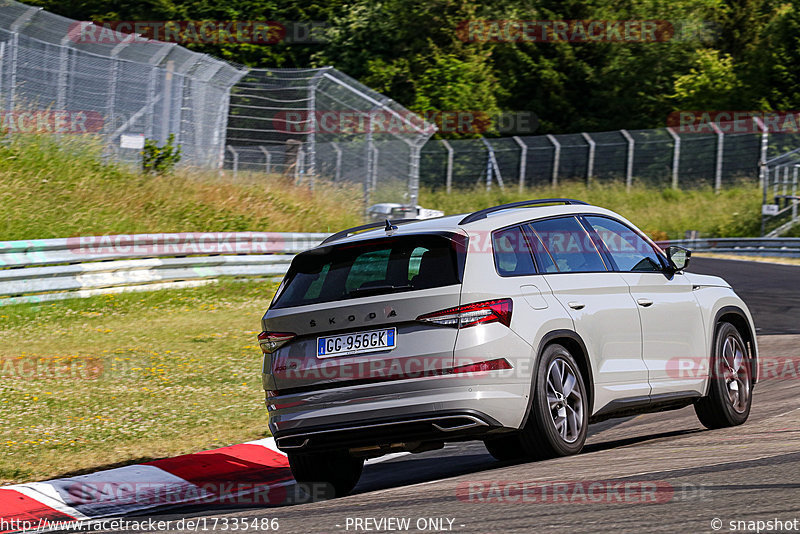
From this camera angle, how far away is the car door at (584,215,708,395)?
320 inches

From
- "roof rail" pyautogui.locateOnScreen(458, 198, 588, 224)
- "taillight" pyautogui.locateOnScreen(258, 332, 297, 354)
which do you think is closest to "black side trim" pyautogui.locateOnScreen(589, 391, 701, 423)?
"roof rail" pyautogui.locateOnScreen(458, 198, 588, 224)

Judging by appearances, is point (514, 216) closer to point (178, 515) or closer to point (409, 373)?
point (409, 373)

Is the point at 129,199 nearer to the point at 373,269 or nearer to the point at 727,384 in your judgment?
the point at 727,384

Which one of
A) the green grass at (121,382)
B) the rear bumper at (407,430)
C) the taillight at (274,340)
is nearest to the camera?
the rear bumper at (407,430)

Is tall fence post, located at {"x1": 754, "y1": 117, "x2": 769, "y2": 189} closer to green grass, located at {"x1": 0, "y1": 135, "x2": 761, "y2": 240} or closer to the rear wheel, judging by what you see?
green grass, located at {"x1": 0, "y1": 135, "x2": 761, "y2": 240}

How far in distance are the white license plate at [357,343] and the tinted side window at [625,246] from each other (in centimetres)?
217

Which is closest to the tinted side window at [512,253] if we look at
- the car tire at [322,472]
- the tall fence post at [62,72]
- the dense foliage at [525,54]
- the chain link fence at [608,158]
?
the car tire at [322,472]

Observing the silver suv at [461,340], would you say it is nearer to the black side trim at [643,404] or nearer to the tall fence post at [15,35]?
the black side trim at [643,404]

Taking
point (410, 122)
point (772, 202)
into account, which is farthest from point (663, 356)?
point (772, 202)

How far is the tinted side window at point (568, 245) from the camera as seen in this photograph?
25.0 ft

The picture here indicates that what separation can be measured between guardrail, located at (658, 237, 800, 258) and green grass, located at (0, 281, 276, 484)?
2167 cm

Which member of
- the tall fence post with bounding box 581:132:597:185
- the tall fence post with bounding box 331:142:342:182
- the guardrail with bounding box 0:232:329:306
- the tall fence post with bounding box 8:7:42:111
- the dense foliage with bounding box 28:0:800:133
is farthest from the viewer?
the dense foliage with bounding box 28:0:800:133

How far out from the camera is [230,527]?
232 inches

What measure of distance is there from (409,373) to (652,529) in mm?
2166
